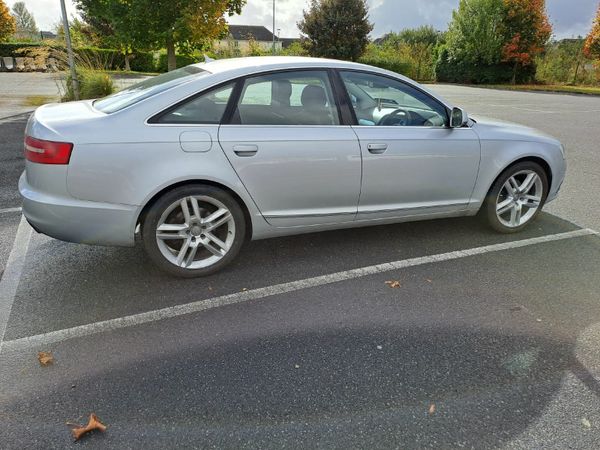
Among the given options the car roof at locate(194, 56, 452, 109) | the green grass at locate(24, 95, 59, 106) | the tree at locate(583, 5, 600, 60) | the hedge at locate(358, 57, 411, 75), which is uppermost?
the tree at locate(583, 5, 600, 60)

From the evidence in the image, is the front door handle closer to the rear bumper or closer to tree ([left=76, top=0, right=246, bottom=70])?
the rear bumper

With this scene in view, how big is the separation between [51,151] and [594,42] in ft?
114

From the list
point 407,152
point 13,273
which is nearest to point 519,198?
point 407,152

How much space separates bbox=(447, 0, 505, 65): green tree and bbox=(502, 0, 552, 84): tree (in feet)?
1.82

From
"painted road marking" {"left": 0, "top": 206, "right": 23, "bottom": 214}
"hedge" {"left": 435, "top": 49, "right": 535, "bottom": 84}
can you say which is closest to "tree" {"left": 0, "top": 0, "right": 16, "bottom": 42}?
"hedge" {"left": 435, "top": 49, "right": 535, "bottom": 84}

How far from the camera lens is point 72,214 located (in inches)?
117

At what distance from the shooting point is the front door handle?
3480 millimetres

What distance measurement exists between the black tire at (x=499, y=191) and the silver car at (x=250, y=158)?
0.9 inches

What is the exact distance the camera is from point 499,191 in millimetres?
4125

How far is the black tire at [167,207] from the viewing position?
122 inches

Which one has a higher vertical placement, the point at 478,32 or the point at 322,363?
the point at 478,32

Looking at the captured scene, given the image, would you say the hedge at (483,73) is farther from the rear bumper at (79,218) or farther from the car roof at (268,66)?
the rear bumper at (79,218)

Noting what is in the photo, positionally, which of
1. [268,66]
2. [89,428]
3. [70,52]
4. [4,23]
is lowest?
[89,428]

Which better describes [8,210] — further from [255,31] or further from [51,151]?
[255,31]
